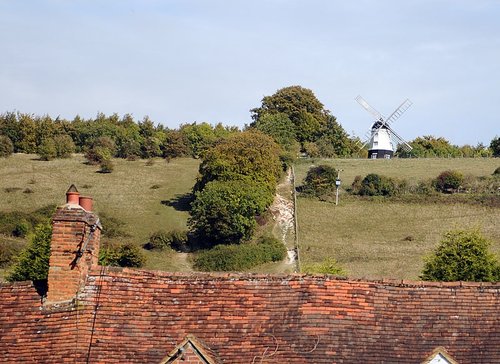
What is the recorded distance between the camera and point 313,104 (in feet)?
483

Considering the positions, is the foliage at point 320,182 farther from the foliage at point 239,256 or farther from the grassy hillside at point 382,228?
the foliage at point 239,256

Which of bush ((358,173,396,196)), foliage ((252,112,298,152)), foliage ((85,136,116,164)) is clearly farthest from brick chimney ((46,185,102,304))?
foliage ((252,112,298,152))

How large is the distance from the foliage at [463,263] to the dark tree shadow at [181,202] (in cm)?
5346

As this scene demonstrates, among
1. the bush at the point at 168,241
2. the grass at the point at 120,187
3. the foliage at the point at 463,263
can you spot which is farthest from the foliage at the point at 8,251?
the foliage at the point at 463,263

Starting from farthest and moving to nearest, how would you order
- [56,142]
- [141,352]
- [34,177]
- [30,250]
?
1. [56,142]
2. [34,177]
3. [30,250]
4. [141,352]

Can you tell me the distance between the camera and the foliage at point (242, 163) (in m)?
98.6

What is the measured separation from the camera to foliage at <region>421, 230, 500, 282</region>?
51562mm

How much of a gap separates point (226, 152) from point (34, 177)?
25008 millimetres

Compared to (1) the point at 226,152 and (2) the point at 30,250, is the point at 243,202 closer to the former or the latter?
(1) the point at 226,152

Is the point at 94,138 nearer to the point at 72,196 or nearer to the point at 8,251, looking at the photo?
the point at 8,251

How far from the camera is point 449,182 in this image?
102 m

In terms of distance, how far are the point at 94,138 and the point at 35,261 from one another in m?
88.3

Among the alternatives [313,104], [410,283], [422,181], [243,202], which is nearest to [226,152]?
[243,202]

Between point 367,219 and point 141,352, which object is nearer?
point 141,352
